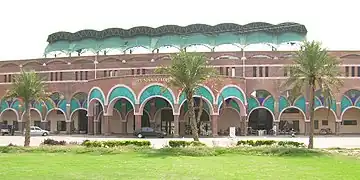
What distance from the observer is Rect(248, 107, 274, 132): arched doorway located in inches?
2766

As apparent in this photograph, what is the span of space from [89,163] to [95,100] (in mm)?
39591

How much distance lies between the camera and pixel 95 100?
6669cm

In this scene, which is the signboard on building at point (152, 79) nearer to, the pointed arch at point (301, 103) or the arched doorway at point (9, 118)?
the pointed arch at point (301, 103)

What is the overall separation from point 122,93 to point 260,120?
20.8m

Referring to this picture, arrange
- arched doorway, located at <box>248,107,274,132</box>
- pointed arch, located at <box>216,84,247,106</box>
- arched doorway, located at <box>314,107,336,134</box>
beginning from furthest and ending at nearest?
1. arched doorway, located at <box>248,107,274,132</box>
2. arched doorway, located at <box>314,107,336,134</box>
3. pointed arch, located at <box>216,84,247,106</box>

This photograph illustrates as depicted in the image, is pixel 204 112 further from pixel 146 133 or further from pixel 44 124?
pixel 44 124

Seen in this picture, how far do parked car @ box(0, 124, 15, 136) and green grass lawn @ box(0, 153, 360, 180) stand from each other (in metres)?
42.8

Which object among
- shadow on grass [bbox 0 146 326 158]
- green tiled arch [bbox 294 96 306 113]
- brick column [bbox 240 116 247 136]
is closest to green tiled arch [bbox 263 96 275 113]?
green tiled arch [bbox 294 96 306 113]

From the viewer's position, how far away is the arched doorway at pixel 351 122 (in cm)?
6894

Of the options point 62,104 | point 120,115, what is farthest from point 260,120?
point 62,104

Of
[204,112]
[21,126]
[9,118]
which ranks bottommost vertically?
[21,126]

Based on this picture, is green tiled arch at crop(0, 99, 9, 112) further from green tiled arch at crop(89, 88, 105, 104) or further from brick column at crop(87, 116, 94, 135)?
green tiled arch at crop(89, 88, 105, 104)

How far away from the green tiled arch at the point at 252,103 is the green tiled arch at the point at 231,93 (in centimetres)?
329

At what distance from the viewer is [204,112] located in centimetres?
6919
